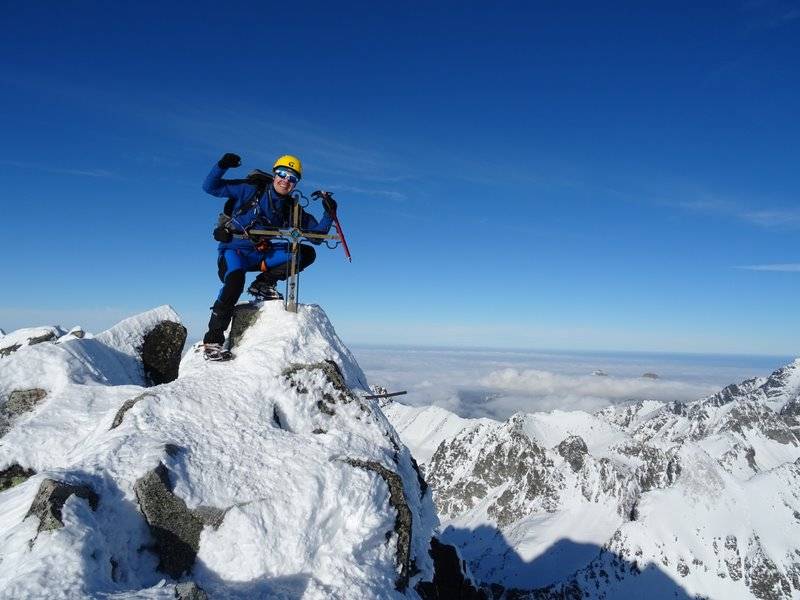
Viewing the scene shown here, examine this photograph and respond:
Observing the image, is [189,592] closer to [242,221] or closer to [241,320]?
[241,320]

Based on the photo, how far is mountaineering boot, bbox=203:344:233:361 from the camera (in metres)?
15.0

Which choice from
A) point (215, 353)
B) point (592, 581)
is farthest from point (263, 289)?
point (592, 581)

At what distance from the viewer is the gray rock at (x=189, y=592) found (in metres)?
7.00

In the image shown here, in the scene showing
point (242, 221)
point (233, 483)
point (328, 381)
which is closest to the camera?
point (233, 483)

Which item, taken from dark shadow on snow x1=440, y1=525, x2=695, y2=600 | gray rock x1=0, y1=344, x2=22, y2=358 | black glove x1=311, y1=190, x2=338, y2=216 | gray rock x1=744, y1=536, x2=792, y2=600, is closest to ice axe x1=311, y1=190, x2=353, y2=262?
black glove x1=311, y1=190, x2=338, y2=216

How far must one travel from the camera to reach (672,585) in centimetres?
16812

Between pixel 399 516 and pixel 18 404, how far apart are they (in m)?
13.4

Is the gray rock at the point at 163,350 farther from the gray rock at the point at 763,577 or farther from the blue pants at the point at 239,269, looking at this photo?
the gray rock at the point at 763,577

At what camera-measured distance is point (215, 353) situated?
49.5 ft

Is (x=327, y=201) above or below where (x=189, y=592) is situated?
above

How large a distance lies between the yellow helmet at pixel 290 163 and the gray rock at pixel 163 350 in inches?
426

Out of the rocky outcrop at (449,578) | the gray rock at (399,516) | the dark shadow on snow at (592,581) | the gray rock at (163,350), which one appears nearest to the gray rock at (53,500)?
the gray rock at (399,516)

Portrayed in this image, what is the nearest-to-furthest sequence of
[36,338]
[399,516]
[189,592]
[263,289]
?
1. [189,592]
2. [399,516]
3. [263,289]
4. [36,338]

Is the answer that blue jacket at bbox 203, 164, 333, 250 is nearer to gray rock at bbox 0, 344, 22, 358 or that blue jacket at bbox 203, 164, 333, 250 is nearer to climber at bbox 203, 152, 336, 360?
climber at bbox 203, 152, 336, 360
